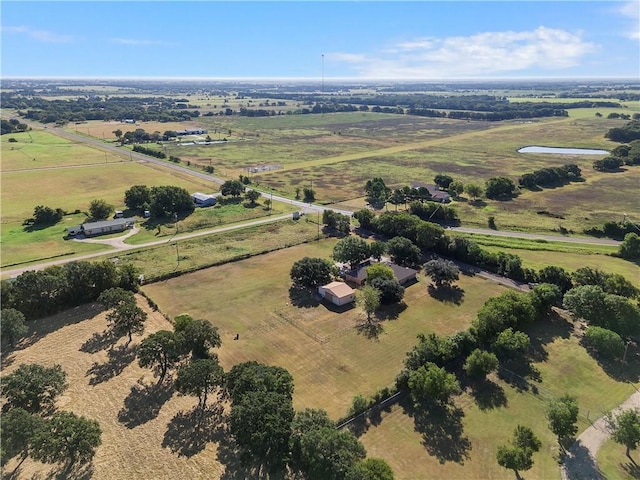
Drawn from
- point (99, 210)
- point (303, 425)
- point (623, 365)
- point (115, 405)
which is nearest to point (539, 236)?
point (623, 365)

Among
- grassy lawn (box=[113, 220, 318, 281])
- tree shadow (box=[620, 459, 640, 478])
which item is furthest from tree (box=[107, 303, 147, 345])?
tree shadow (box=[620, 459, 640, 478])

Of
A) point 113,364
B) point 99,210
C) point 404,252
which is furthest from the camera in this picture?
point 99,210

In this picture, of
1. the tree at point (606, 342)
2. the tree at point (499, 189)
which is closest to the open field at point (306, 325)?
the tree at point (606, 342)

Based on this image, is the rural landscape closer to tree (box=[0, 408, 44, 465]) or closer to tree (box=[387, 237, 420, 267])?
tree (box=[0, 408, 44, 465])

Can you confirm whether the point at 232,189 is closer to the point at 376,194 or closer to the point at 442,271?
the point at 376,194

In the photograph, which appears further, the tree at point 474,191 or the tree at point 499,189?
the tree at point 499,189

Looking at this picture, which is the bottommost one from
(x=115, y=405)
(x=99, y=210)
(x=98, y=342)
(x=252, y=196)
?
(x=98, y=342)

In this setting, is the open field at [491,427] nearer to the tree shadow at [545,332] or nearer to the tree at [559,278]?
the tree shadow at [545,332]
